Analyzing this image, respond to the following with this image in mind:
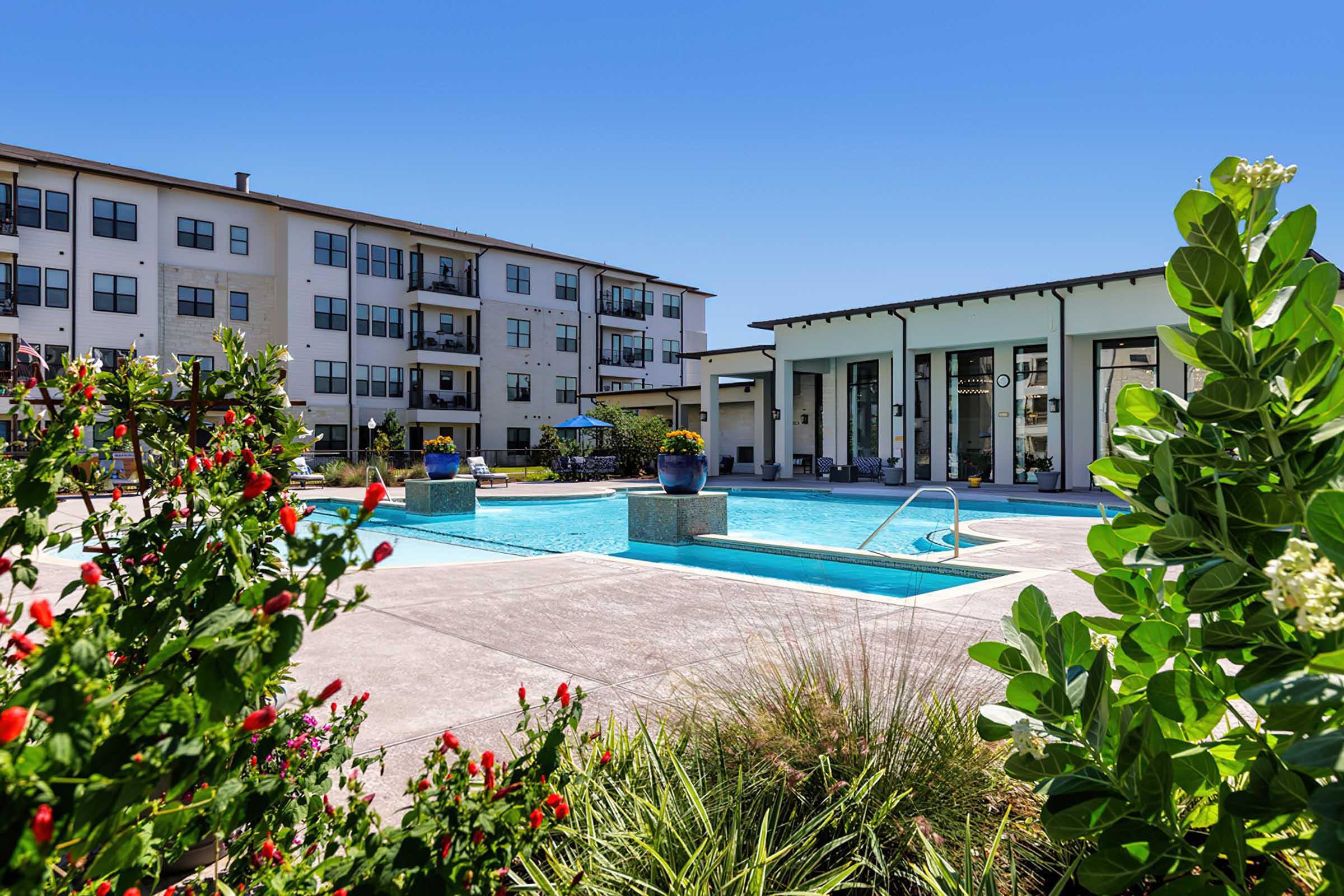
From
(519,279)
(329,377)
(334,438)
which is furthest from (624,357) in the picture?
(334,438)

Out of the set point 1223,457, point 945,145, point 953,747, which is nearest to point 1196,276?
point 1223,457

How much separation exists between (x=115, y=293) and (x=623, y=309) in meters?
25.8

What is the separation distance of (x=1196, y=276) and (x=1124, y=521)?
1.40 ft

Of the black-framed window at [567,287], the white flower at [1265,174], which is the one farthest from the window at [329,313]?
the white flower at [1265,174]

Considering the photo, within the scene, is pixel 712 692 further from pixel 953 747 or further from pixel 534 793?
pixel 534 793

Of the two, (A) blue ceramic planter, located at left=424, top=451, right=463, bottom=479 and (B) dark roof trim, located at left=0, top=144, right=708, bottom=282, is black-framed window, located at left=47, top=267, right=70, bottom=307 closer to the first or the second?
(B) dark roof trim, located at left=0, top=144, right=708, bottom=282

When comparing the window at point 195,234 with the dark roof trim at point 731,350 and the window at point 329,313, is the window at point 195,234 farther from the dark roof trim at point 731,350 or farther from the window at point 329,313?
the dark roof trim at point 731,350

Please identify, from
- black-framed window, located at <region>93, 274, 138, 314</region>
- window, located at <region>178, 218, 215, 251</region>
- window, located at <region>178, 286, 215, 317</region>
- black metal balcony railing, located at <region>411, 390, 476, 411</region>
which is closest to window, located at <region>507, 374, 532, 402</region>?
black metal balcony railing, located at <region>411, 390, 476, 411</region>

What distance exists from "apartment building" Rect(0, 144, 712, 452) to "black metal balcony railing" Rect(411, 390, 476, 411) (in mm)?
97

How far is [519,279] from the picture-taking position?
42.8 m

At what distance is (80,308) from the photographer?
29.6 metres

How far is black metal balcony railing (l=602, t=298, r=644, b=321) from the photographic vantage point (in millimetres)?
46625

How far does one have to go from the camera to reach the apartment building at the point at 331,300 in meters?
29.4

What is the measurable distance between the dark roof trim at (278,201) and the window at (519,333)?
3.75 m
